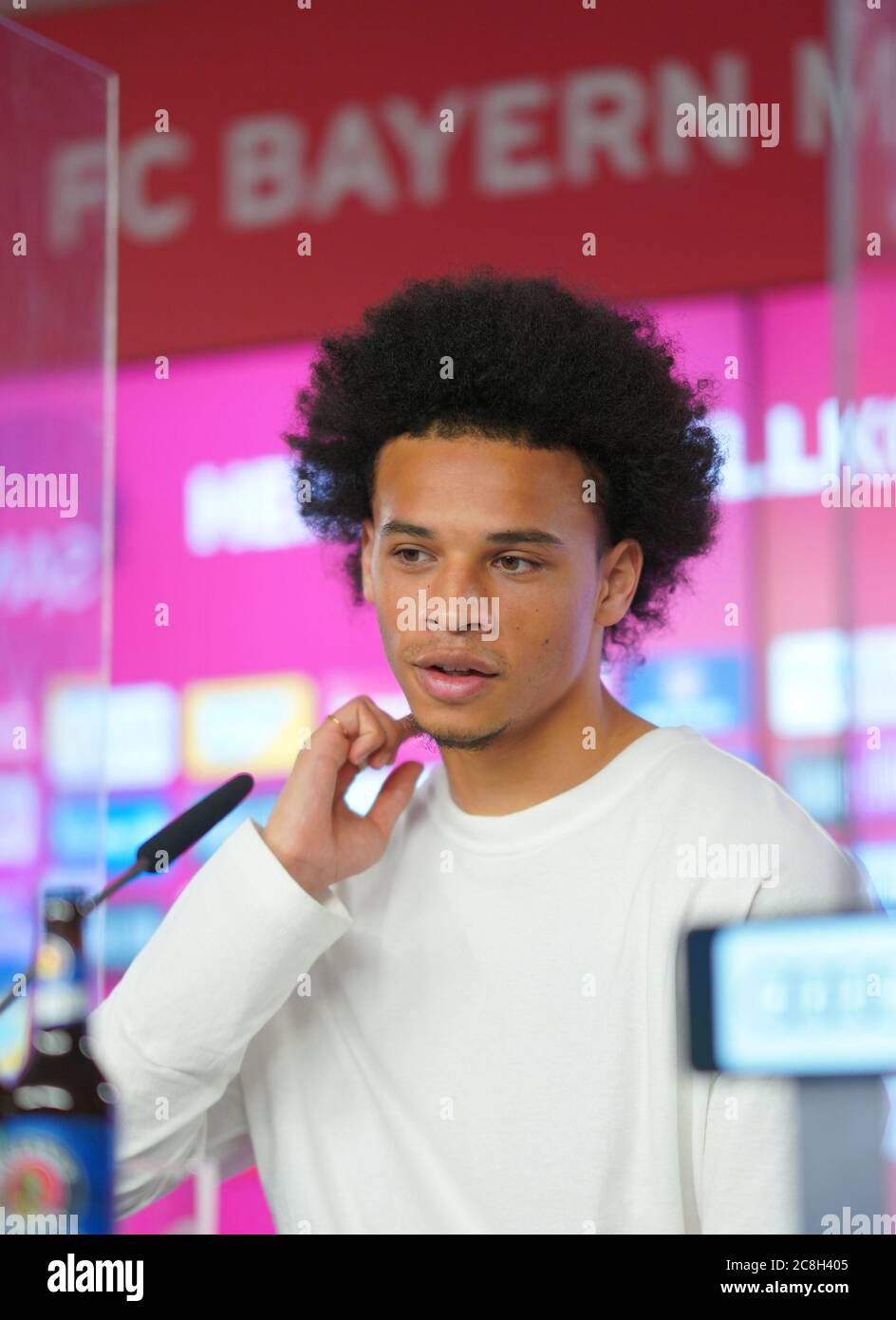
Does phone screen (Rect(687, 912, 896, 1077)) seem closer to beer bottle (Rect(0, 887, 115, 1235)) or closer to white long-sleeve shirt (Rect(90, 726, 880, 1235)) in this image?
beer bottle (Rect(0, 887, 115, 1235))

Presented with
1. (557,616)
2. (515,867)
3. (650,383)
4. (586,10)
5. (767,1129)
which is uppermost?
(586,10)

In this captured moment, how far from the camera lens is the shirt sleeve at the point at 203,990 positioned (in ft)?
3.59

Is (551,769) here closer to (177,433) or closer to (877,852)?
(877,852)

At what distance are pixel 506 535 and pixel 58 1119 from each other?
527mm

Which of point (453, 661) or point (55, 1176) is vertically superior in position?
point (453, 661)

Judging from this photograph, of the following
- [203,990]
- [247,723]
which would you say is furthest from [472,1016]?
[247,723]

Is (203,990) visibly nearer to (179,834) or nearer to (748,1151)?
(179,834)

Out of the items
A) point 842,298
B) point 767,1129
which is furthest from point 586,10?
point 767,1129

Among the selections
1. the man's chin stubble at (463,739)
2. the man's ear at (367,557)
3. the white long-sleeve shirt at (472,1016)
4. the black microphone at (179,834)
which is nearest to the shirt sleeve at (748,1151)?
the white long-sleeve shirt at (472,1016)

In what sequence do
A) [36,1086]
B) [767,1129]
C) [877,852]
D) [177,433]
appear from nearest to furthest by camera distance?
[36,1086]
[767,1129]
[877,852]
[177,433]

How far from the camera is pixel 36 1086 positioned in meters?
0.84

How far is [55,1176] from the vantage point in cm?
79

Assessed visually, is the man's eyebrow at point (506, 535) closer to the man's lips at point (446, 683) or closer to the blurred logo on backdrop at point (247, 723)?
the man's lips at point (446, 683)

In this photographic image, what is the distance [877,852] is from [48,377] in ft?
6.00
